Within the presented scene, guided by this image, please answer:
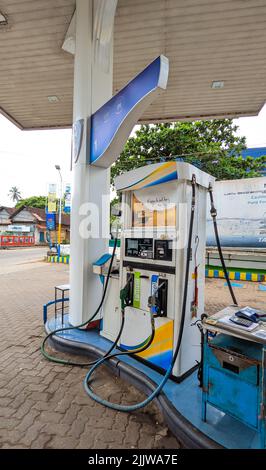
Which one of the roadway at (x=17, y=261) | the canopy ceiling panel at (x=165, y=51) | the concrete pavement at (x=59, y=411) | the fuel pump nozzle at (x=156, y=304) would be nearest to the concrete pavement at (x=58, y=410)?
the concrete pavement at (x=59, y=411)

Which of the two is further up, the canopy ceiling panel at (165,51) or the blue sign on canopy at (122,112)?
the canopy ceiling panel at (165,51)

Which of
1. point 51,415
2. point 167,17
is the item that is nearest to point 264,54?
point 167,17

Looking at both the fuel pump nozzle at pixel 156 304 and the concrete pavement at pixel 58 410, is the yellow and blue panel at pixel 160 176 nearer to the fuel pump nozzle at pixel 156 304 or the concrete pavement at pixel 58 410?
the fuel pump nozzle at pixel 156 304

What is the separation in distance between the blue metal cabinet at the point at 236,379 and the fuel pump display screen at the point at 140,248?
3.47ft

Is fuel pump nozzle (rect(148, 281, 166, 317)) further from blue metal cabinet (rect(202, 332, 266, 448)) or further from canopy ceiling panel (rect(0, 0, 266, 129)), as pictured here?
canopy ceiling panel (rect(0, 0, 266, 129))

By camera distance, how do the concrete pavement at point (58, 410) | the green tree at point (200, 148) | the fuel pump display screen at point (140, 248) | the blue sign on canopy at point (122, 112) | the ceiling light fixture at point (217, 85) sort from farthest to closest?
the green tree at point (200, 148)
the ceiling light fixture at point (217, 85)
the fuel pump display screen at point (140, 248)
the blue sign on canopy at point (122, 112)
the concrete pavement at point (58, 410)

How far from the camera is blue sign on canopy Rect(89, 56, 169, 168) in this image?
2.07 metres

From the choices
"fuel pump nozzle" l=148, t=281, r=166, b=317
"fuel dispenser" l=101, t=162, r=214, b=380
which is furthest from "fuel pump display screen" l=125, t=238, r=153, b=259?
"fuel pump nozzle" l=148, t=281, r=166, b=317

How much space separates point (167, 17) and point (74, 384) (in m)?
5.04

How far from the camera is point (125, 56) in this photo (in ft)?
15.3

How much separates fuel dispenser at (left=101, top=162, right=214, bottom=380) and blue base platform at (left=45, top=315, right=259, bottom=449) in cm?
13

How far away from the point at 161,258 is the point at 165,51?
3987mm

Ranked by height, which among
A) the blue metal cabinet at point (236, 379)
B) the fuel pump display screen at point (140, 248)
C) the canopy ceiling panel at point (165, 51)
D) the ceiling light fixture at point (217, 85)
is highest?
the canopy ceiling panel at point (165, 51)

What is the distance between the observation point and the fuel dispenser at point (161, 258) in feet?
7.93
